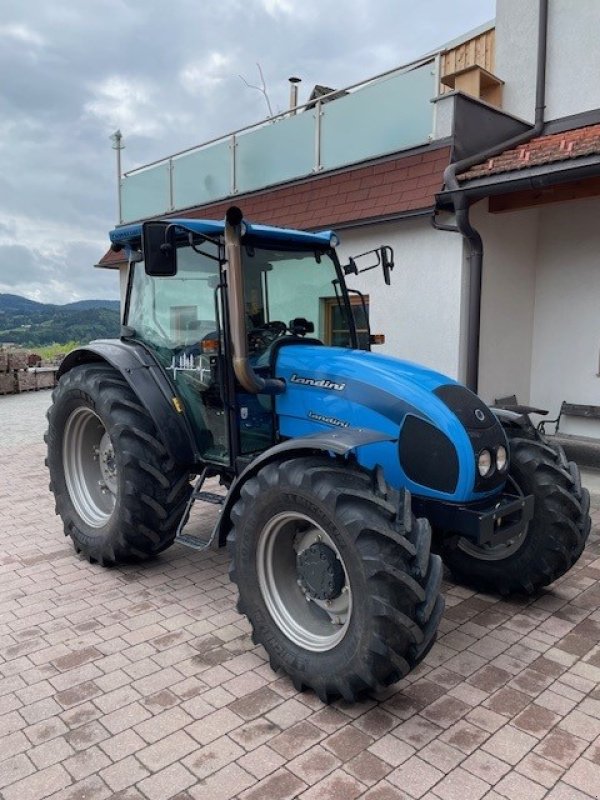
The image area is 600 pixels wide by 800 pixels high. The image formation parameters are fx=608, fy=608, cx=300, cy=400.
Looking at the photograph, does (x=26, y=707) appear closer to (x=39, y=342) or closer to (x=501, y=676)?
(x=501, y=676)

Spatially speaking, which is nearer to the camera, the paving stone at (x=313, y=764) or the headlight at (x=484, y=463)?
the paving stone at (x=313, y=764)

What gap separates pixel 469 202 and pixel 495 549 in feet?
A: 13.3

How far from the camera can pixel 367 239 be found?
7.42m

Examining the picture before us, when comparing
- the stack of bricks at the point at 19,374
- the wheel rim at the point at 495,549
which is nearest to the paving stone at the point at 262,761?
the wheel rim at the point at 495,549

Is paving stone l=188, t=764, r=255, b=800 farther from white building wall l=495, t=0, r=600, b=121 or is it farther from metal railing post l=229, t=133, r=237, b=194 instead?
metal railing post l=229, t=133, r=237, b=194

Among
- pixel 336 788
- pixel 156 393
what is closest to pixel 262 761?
pixel 336 788

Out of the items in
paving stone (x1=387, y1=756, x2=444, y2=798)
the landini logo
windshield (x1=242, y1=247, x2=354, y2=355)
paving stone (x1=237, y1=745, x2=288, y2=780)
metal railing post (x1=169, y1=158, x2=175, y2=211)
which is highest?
metal railing post (x1=169, y1=158, x2=175, y2=211)

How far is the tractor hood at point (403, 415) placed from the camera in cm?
294

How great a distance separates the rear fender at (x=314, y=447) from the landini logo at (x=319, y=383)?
278 millimetres

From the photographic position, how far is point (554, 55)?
716 cm

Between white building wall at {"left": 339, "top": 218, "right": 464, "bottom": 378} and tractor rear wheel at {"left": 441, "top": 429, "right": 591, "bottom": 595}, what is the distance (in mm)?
3236

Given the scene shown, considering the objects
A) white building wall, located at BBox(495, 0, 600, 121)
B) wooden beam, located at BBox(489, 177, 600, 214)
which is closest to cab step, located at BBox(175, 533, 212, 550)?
wooden beam, located at BBox(489, 177, 600, 214)

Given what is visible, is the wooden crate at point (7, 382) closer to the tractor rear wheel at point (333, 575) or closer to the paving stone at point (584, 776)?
the tractor rear wheel at point (333, 575)

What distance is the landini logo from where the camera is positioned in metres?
3.23
